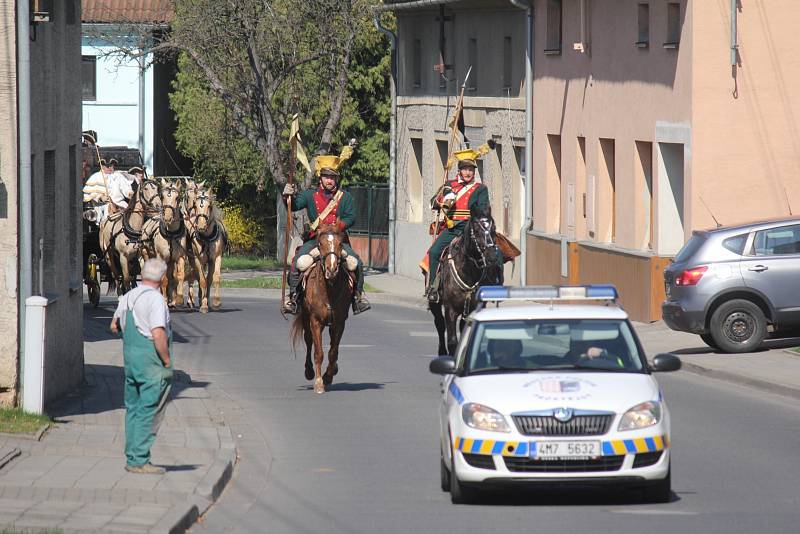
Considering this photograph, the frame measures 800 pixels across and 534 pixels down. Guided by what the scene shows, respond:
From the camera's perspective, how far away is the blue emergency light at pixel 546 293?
40.3 feet

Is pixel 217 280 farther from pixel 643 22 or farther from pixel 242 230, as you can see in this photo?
pixel 242 230

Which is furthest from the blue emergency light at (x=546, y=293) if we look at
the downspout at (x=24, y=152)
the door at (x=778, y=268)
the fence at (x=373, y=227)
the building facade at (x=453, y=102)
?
the fence at (x=373, y=227)

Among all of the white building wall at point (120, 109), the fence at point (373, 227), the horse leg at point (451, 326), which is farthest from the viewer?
the white building wall at point (120, 109)

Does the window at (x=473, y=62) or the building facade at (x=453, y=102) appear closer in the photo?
the building facade at (x=453, y=102)

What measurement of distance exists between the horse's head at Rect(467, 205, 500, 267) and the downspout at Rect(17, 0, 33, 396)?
5995 millimetres

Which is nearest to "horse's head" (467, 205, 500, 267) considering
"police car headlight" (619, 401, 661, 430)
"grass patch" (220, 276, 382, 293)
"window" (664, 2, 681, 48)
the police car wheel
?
the police car wheel

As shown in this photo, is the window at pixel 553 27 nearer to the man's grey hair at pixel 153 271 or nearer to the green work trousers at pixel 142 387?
the man's grey hair at pixel 153 271

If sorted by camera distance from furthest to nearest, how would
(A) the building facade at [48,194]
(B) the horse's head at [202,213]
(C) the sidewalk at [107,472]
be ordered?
1. (B) the horse's head at [202,213]
2. (A) the building facade at [48,194]
3. (C) the sidewalk at [107,472]

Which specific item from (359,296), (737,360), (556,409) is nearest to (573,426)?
(556,409)

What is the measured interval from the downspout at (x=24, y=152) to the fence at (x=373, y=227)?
32.5 m

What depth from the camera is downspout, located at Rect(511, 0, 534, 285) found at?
→ 36.6 meters

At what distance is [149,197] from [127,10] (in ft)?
94.4

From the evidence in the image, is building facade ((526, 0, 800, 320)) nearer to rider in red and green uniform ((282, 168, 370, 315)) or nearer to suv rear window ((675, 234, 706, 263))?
suv rear window ((675, 234, 706, 263))

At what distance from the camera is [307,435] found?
51.0 ft
